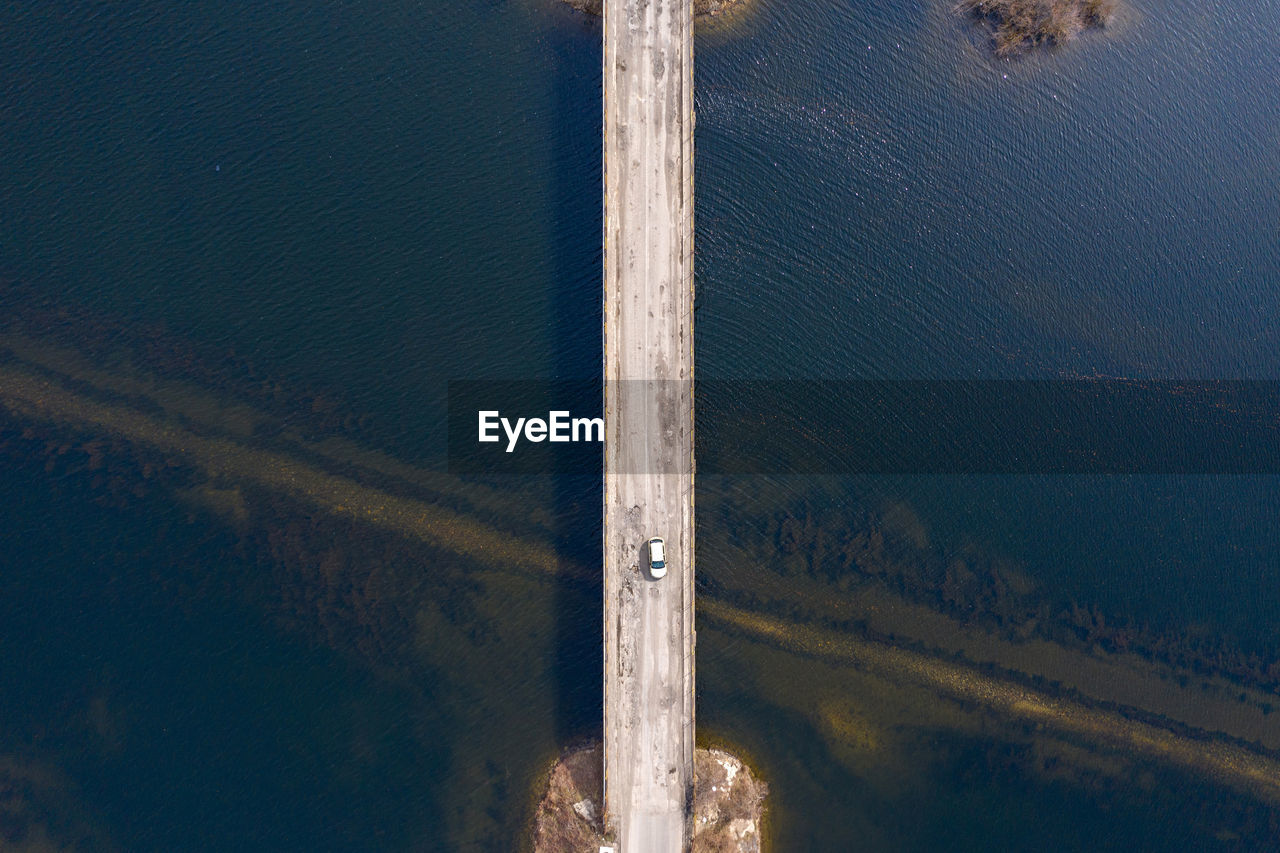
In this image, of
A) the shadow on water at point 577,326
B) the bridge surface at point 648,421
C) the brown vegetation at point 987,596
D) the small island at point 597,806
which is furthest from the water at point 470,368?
the bridge surface at point 648,421

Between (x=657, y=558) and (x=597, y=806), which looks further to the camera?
(x=597, y=806)

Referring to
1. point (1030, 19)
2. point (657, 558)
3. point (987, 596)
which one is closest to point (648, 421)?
point (657, 558)

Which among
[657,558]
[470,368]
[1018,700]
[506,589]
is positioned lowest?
[1018,700]

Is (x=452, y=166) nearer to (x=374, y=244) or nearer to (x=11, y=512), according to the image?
(x=374, y=244)

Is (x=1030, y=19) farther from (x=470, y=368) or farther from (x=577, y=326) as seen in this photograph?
(x=470, y=368)

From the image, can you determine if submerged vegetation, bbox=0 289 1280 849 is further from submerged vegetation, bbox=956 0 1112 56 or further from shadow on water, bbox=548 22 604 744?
submerged vegetation, bbox=956 0 1112 56

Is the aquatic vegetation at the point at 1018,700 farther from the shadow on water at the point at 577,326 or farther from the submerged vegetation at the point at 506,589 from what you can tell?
the shadow on water at the point at 577,326

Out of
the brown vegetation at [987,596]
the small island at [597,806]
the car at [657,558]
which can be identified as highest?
the car at [657,558]
